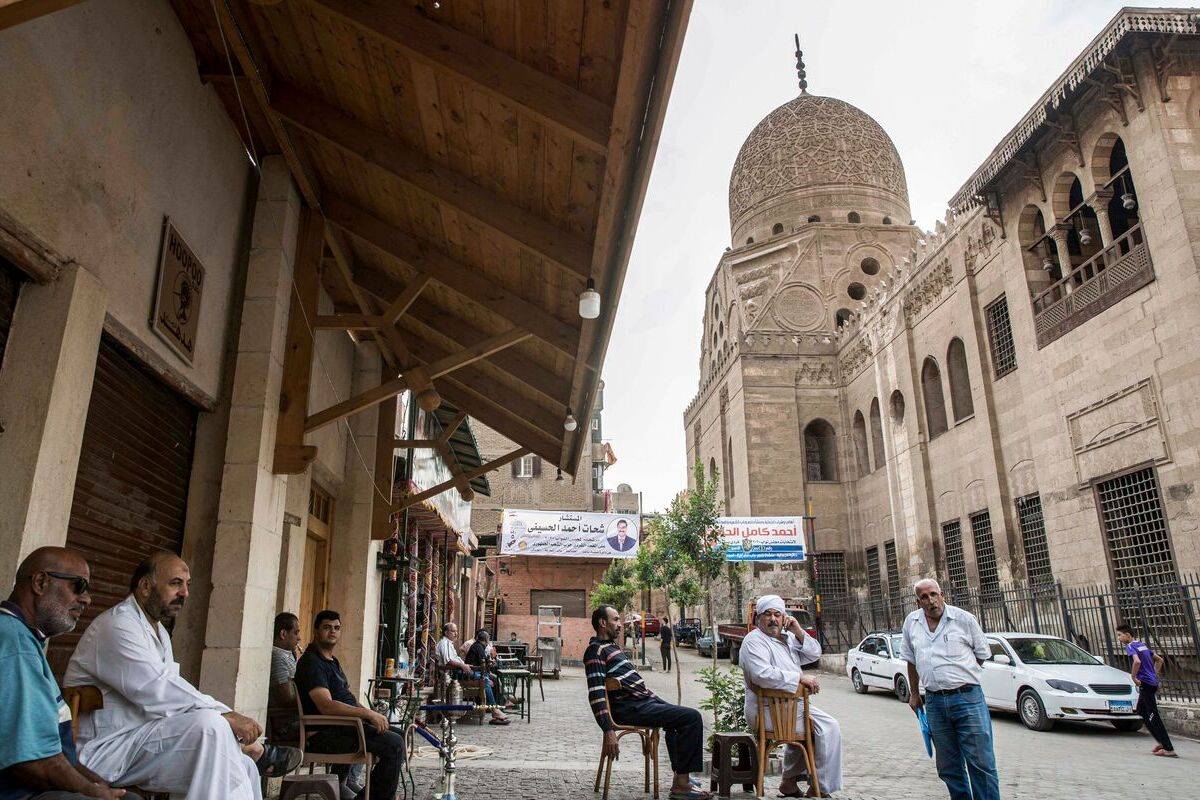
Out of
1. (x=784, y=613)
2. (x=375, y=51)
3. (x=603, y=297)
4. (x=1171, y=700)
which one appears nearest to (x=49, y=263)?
(x=375, y=51)

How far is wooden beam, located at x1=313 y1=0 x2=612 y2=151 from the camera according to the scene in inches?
172

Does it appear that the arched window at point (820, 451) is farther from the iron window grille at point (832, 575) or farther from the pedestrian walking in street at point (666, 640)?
the pedestrian walking in street at point (666, 640)

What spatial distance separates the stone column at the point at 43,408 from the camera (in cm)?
348

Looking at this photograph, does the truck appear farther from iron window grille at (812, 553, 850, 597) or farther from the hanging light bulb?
the hanging light bulb

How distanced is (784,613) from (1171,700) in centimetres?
973

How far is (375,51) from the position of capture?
4.79m

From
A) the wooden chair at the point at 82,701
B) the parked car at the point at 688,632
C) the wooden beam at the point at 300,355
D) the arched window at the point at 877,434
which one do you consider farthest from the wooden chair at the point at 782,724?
the parked car at the point at 688,632

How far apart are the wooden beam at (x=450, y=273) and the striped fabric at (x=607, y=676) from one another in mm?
2480

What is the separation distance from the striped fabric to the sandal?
205 cm

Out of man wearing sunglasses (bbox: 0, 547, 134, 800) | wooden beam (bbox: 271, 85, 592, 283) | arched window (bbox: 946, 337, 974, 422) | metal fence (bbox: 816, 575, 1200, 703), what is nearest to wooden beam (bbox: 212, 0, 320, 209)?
wooden beam (bbox: 271, 85, 592, 283)

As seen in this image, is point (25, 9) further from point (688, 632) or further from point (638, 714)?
point (688, 632)

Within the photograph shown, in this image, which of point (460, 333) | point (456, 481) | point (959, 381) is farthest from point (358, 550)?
point (959, 381)

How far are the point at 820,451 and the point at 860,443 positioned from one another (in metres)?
1.81

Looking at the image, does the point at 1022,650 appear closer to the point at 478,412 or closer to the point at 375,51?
the point at 478,412
